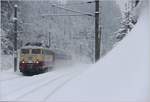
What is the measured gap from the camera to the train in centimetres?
3441

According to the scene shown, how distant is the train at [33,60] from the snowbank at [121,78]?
72.5ft

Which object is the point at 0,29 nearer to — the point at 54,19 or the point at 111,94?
the point at 54,19

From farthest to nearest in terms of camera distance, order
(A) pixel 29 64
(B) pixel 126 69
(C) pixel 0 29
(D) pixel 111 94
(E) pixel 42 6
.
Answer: (E) pixel 42 6 < (C) pixel 0 29 < (A) pixel 29 64 < (B) pixel 126 69 < (D) pixel 111 94

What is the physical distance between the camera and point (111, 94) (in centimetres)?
1015

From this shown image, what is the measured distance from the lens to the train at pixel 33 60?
113 feet

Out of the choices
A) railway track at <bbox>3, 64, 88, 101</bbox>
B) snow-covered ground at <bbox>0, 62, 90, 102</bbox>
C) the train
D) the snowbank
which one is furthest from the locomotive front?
the snowbank

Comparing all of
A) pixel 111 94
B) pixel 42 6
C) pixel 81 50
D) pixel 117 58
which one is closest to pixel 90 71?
pixel 117 58

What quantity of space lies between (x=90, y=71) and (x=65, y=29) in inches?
2732

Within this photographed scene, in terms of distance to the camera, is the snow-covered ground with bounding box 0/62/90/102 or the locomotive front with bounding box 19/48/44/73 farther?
the locomotive front with bounding box 19/48/44/73

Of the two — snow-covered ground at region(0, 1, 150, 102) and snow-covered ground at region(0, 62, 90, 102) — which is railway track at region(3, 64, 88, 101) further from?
snow-covered ground at region(0, 1, 150, 102)

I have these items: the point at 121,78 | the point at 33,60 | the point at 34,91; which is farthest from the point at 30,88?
the point at 33,60

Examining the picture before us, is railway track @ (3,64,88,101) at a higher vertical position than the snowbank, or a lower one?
lower

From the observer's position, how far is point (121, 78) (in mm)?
10586

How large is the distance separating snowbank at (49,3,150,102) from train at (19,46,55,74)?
72.5ft
